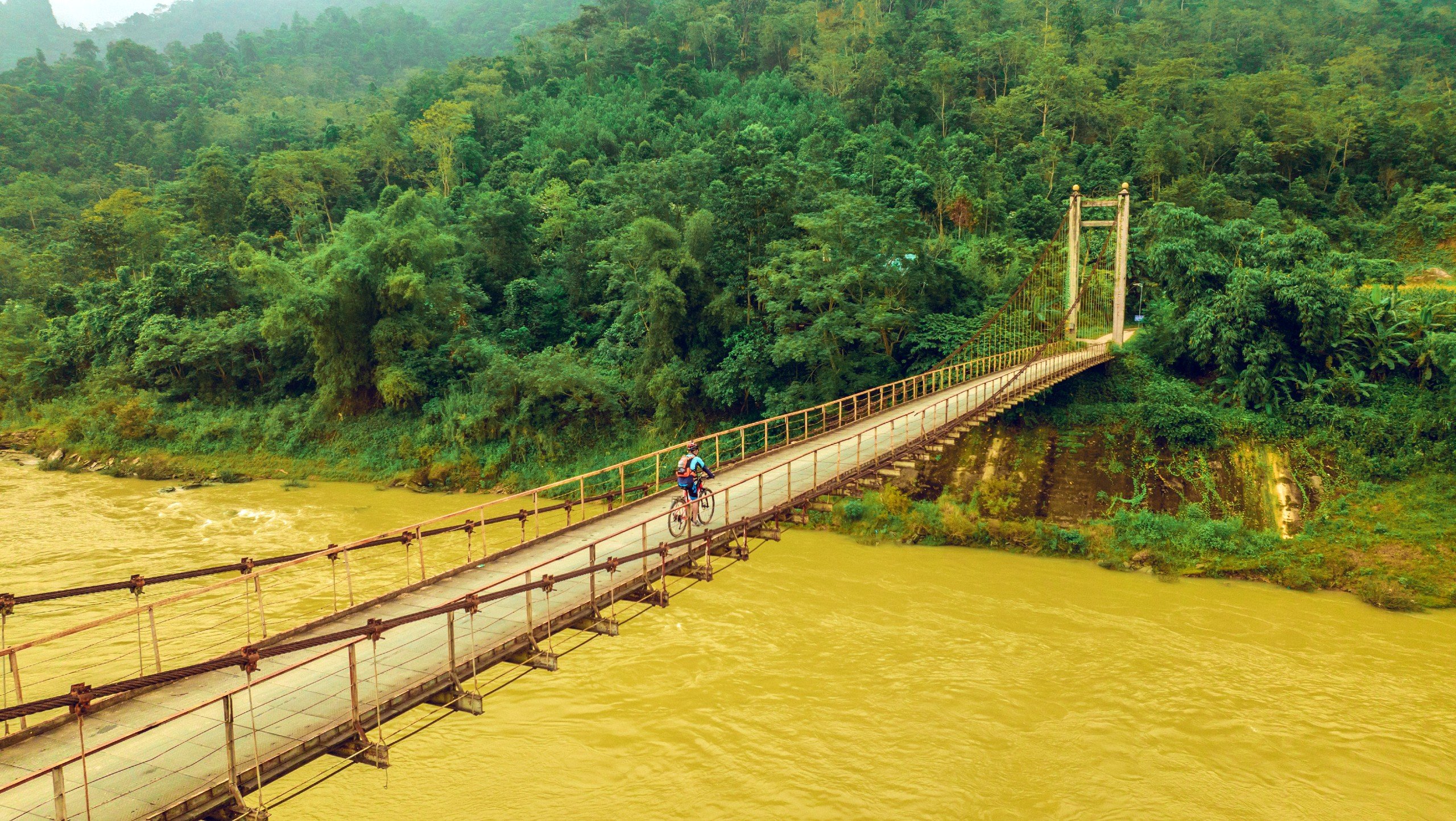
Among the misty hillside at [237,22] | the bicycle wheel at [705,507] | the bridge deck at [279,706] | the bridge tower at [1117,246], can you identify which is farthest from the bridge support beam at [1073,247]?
the misty hillside at [237,22]

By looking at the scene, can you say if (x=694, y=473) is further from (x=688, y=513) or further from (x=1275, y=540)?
(x=1275, y=540)

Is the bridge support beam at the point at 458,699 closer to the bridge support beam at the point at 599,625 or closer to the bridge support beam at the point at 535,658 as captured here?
the bridge support beam at the point at 535,658

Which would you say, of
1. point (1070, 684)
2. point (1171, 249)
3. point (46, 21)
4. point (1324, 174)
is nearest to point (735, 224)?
point (1171, 249)

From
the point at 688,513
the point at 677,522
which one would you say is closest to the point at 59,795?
the point at 688,513

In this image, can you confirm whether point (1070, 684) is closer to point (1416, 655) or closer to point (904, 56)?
point (1416, 655)

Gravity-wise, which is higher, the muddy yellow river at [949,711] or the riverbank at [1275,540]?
the riverbank at [1275,540]

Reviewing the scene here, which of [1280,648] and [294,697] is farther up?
[294,697]
